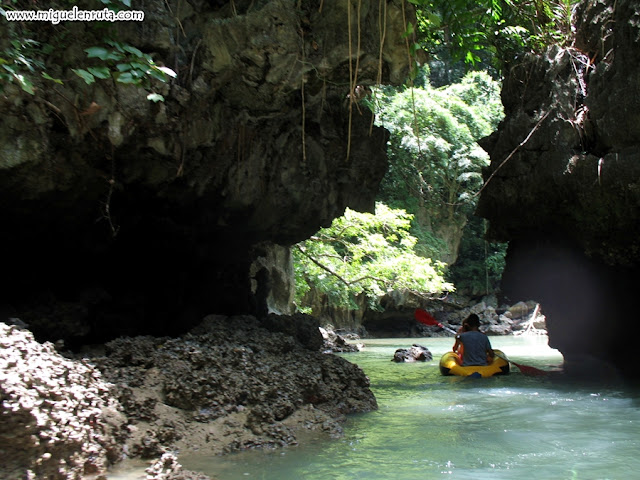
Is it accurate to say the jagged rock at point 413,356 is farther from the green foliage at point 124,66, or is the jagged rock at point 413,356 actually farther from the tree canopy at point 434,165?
the tree canopy at point 434,165

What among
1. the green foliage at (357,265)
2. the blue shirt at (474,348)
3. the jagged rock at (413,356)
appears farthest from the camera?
the green foliage at (357,265)

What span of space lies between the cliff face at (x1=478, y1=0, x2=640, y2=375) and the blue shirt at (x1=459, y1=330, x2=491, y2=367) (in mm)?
1403

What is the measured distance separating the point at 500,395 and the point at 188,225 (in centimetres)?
452

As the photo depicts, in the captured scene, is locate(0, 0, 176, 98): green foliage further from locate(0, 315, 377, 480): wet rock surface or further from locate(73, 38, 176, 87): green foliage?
locate(0, 315, 377, 480): wet rock surface

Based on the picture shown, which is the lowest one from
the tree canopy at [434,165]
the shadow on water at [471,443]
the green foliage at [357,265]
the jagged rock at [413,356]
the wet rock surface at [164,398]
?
the jagged rock at [413,356]

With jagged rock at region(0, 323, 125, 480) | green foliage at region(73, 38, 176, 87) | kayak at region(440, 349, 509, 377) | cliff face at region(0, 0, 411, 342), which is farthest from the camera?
kayak at region(440, 349, 509, 377)

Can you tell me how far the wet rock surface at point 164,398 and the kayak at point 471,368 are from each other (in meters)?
3.47

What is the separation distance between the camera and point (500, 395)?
659cm

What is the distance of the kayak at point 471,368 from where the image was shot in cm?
858

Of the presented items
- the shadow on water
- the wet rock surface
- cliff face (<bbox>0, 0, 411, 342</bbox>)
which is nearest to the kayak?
the shadow on water

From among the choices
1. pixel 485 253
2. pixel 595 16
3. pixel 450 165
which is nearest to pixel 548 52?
pixel 595 16

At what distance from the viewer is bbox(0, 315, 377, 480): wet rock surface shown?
2588 millimetres

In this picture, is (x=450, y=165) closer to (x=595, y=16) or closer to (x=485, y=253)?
(x=485, y=253)

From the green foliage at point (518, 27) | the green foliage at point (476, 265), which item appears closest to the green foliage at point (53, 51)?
the green foliage at point (518, 27)
